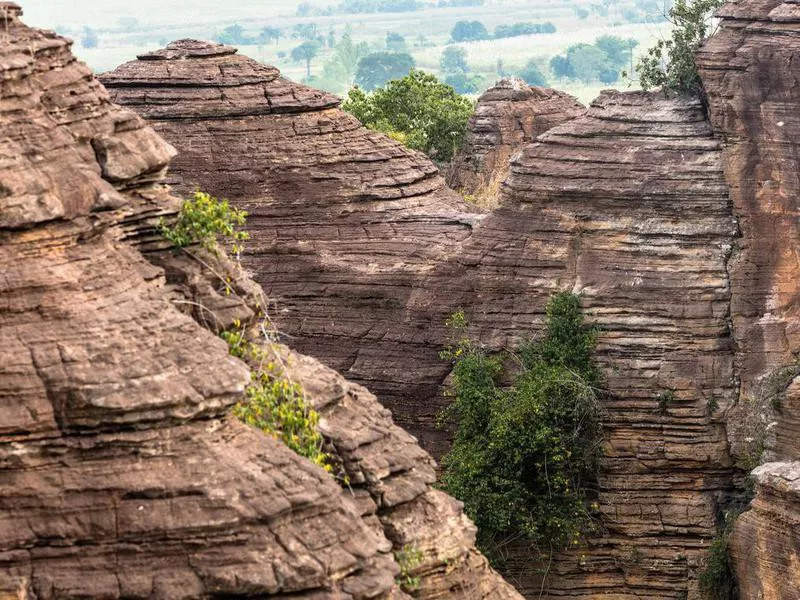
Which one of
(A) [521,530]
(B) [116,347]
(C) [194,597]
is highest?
(B) [116,347]

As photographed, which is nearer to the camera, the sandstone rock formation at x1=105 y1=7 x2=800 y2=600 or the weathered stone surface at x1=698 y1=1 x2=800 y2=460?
the sandstone rock formation at x1=105 y1=7 x2=800 y2=600

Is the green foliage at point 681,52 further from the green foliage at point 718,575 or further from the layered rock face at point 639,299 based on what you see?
the green foliage at point 718,575

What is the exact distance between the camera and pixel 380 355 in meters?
38.8

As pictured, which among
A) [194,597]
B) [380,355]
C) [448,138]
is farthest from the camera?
[448,138]

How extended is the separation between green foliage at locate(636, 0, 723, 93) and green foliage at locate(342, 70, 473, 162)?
52.5ft

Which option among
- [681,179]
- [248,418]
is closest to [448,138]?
[681,179]

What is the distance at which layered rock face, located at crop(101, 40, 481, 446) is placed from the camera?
1537 inches

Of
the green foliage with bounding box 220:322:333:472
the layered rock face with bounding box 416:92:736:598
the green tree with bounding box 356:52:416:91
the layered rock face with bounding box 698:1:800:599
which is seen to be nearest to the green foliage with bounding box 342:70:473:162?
the layered rock face with bounding box 416:92:736:598

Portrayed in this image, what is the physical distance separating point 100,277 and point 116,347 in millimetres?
979

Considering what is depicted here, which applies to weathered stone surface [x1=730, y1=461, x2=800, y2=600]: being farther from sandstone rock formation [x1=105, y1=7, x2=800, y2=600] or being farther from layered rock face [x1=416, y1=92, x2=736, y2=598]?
layered rock face [x1=416, y1=92, x2=736, y2=598]

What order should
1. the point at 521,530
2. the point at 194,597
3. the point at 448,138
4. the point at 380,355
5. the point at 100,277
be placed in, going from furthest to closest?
the point at 448,138, the point at 380,355, the point at 521,530, the point at 100,277, the point at 194,597

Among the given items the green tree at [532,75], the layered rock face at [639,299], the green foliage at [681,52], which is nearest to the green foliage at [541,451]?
the layered rock face at [639,299]

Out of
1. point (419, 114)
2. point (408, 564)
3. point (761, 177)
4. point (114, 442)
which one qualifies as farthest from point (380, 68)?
point (114, 442)

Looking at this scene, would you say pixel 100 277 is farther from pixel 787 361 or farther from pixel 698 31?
pixel 698 31
